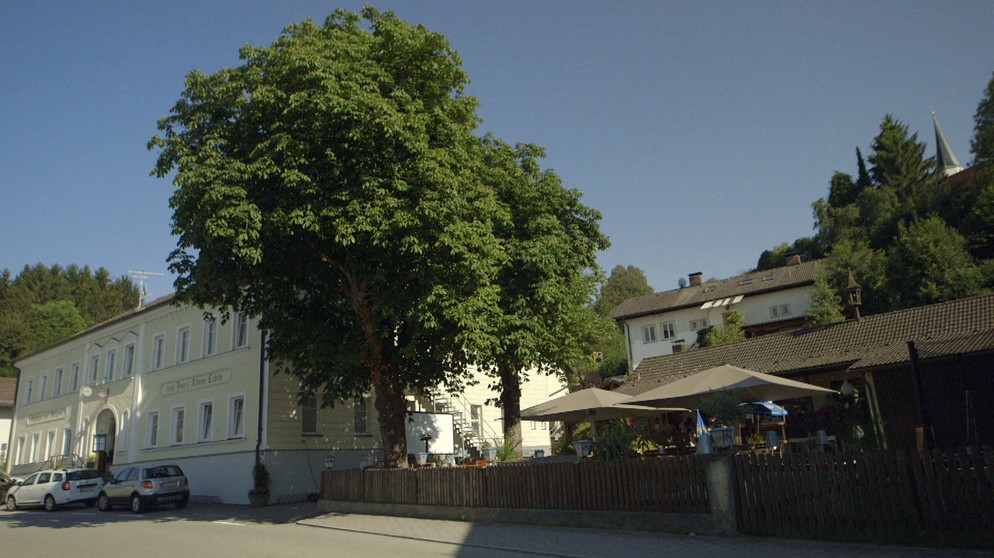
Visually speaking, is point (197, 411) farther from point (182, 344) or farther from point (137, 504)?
point (137, 504)

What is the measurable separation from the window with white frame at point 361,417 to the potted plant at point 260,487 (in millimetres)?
4399

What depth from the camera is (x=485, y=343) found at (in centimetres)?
1658

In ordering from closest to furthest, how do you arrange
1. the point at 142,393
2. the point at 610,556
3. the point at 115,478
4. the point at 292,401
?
the point at 610,556
the point at 115,478
the point at 292,401
the point at 142,393

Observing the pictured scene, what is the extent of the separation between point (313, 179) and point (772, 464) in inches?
459

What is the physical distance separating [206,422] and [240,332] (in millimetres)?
3975

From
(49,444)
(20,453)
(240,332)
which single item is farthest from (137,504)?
(20,453)

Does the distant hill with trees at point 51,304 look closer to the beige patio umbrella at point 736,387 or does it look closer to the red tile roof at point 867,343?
the red tile roof at point 867,343

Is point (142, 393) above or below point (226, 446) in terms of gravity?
above

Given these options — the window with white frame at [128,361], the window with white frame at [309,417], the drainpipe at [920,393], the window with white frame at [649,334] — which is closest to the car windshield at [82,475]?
the window with white frame at [128,361]

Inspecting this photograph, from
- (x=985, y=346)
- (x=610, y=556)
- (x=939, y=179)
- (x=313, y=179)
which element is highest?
(x=939, y=179)

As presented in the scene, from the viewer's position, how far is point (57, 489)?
24.0 metres

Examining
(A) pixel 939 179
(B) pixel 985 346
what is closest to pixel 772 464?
(B) pixel 985 346

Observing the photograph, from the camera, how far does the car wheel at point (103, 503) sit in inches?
896

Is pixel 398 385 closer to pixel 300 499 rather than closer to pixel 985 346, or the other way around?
pixel 300 499
